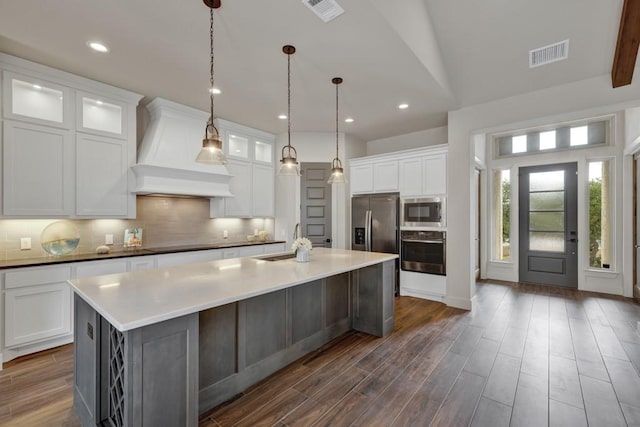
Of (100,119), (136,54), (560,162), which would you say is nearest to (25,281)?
(100,119)

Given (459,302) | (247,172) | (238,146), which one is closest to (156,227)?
(247,172)

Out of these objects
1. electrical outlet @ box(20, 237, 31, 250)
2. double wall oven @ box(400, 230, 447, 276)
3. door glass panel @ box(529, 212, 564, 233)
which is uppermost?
door glass panel @ box(529, 212, 564, 233)

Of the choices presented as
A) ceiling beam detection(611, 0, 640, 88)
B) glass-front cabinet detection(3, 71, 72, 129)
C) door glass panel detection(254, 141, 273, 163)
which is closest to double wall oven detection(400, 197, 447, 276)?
ceiling beam detection(611, 0, 640, 88)

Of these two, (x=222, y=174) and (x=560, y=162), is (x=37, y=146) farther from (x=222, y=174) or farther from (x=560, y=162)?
(x=560, y=162)

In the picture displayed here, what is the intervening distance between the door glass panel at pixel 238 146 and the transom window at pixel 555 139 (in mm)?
5076

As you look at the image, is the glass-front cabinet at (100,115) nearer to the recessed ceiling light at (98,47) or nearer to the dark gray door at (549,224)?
the recessed ceiling light at (98,47)

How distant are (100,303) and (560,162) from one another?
6.85m

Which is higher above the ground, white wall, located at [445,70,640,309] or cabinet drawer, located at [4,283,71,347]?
white wall, located at [445,70,640,309]

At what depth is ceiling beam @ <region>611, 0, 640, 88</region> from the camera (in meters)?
2.56

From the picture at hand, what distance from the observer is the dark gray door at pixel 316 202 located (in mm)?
5258

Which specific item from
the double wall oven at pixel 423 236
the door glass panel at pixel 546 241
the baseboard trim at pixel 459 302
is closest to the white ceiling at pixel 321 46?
the double wall oven at pixel 423 236

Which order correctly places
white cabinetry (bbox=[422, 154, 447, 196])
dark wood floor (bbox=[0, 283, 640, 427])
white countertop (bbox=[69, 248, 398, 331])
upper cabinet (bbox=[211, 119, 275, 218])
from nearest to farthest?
white countertop (bbox=[69, 248, 398, 331]) → dark wood floor (bbox=[0, 283, 640, 427]) → white cabinetry (bbox=[422, 154, 447, 196]) → upper cabinet (bbox=[211, 119, 275, 218])

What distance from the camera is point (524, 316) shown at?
378 cm

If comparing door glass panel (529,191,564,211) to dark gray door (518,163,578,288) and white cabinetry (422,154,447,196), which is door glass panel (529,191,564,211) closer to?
dark gray door (518,163,578,288)
